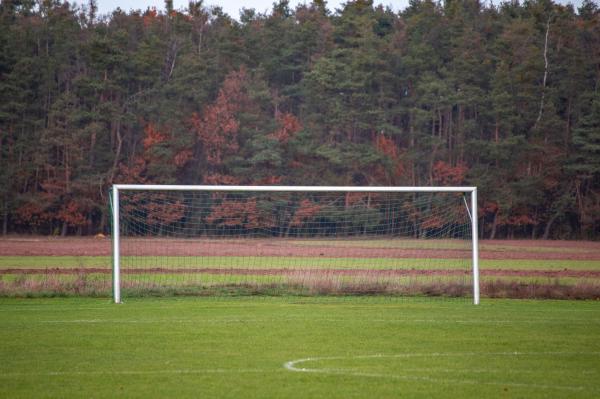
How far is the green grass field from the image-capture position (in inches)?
370

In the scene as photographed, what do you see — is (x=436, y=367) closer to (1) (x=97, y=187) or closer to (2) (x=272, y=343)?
(2) (x=272, y=343)

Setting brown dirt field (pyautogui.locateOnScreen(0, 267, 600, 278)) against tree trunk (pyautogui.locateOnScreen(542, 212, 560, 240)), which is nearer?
brown dirt field (pyautogui.locateOnScreen(0, 267, 600, 278))

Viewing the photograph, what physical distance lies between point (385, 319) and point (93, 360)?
21.2ft

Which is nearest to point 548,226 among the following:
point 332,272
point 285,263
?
point 285,263

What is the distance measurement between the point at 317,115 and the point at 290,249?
35887 mm

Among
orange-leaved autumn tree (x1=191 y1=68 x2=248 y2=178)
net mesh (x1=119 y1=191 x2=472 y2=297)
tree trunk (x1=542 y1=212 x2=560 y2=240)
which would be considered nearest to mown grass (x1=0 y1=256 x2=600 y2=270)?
net mesh (x1=119 y1=191 x2=472 y2=297)

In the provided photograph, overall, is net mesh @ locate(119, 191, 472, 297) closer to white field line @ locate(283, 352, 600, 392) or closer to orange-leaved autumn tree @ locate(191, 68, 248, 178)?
white field line @ locate(283, 352, 600, 392)

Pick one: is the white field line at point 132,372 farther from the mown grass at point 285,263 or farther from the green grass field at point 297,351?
the mown grass at point 285,263

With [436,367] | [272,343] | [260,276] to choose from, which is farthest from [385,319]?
[260,276]

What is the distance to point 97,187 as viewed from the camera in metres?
65.6

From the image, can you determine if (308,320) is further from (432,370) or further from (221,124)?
(221,124)

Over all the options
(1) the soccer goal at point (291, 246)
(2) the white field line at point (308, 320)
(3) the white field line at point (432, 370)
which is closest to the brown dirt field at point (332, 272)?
(1) the soccer goal at point (291, 246)

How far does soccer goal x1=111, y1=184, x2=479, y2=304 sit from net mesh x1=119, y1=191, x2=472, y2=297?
1.8 inches

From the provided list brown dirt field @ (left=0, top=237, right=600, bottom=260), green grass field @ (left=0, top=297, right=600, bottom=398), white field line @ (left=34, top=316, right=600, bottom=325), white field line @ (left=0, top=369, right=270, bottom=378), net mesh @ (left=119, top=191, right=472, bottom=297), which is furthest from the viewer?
brown dirt field @ (left=0, top=237, right=600, bottom=260)
